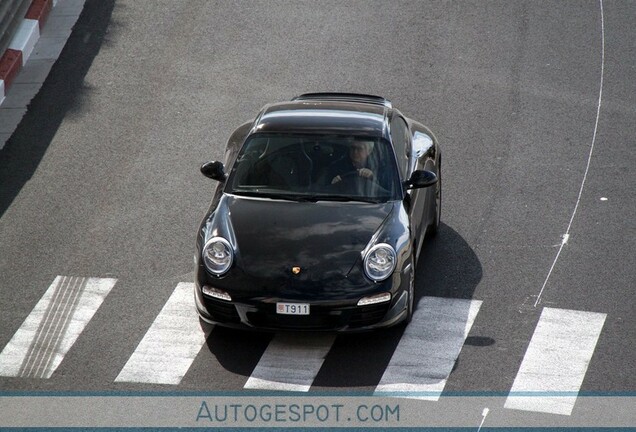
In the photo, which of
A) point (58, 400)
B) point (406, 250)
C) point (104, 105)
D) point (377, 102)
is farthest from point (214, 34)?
point (58, 400)

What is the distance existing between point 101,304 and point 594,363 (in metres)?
4.44

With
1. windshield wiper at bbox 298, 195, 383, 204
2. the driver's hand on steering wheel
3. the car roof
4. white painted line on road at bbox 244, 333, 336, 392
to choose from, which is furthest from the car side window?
white painted line on road at bbox 244, 333, 336, 392

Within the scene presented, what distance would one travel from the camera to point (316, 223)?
1063 cm

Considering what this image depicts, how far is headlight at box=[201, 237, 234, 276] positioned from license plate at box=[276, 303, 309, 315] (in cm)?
58

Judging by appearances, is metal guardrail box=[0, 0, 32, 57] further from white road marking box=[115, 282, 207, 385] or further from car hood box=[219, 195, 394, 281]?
car hood box=[219, 195, 394, 281]

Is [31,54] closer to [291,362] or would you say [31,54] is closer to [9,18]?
[9,18]

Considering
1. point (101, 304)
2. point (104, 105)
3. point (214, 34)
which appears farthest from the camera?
point (214, 34)

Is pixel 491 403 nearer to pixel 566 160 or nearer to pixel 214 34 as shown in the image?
pixel 566 160

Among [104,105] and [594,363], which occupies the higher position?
[594,363]

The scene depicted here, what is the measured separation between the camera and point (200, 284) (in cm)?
1034

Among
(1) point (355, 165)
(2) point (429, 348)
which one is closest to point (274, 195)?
(1) point (355, 165)

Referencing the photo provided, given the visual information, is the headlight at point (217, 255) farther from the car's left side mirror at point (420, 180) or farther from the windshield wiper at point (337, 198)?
the car's left side mirror at point (420, 180)

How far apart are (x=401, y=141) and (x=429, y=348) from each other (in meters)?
2.47

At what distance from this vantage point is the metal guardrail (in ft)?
54.1
